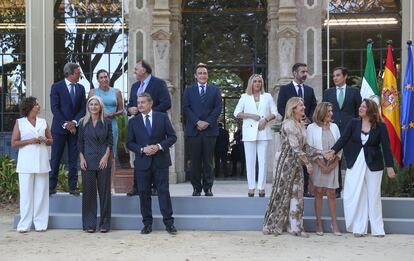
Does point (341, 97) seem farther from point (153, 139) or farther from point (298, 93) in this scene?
point (153, 139)

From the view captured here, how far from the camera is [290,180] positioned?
7934mm

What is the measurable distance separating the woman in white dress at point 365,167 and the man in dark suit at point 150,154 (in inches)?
90.0

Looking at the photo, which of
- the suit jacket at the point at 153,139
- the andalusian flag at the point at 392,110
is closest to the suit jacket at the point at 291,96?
the andalusian flag at the point at 392,110

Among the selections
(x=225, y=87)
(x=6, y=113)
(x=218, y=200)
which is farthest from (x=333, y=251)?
(x=6, y=113)

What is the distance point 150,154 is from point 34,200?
1923 mm

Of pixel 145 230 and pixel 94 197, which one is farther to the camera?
pixel 94 197

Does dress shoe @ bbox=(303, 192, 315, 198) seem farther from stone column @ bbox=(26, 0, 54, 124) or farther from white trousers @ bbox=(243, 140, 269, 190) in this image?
stone column @ bbox=(26, 0, 54, 124)

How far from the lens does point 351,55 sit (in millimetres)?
13289

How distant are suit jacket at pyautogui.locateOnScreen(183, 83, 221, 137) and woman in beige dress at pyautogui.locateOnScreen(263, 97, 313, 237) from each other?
3.76 ft

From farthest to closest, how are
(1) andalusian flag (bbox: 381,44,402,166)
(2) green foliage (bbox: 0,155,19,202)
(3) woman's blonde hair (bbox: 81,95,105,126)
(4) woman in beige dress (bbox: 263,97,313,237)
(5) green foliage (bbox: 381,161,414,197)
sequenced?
(2) green foliage (bbox: 0,155,19,202) → (1) andalusian flag (bbox: 381,44,402,166) → (5) green foliage (bbox: 381,161,414,197) → (3) woman's blonde hair (bbox: 81,95,105,126) → (4) woman in beige dress (bbox: 263,97,313,237)

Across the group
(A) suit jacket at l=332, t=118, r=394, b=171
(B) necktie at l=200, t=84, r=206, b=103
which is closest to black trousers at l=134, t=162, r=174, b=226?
(B) necktie at l=200, t=84, r=206, b=103

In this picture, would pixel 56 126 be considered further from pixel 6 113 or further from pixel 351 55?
pixel 351 55

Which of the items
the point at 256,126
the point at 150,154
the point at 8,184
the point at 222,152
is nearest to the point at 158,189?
the point at 150,154

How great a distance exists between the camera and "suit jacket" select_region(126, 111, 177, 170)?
25.9 feet
